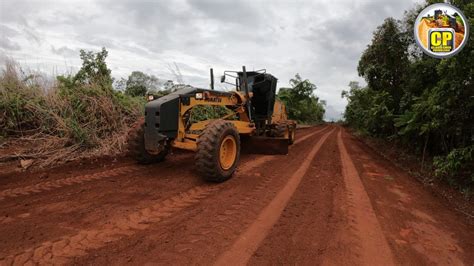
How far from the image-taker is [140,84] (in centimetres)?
1099

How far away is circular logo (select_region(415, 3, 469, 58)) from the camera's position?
6.05 meters

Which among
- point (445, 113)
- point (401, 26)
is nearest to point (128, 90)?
point (445, 113)

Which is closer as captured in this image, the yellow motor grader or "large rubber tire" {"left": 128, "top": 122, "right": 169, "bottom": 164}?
the yellow motor grader

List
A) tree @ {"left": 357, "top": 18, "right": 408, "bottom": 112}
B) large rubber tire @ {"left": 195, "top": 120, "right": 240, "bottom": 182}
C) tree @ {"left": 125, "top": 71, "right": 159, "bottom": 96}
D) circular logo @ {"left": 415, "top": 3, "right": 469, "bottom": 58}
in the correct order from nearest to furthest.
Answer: large rubber tire @ {"left": 195, "top": 120, "right": 240, "bottom": 182}
circular logo @ {"left": 415, "top": 3, "right": 469, "bottom": 58}
tree @ {"left": 125, "top": 71, "right": 159, "bottom": 96}
tree @ {"left": 357, "top": 18, "right": 408, "bottom": 112}

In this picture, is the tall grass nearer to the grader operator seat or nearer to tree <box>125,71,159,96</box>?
tree <box>125,71,159,96</box>

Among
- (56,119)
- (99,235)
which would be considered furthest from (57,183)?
(56,119)

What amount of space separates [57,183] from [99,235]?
230cm

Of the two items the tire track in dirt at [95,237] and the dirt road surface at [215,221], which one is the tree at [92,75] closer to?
the dirt road surface at [215,221]

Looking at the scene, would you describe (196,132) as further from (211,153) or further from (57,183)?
(57,183)

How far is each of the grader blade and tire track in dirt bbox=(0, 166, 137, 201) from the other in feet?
11.5

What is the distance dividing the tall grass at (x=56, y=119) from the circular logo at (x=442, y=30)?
7301 millimetres

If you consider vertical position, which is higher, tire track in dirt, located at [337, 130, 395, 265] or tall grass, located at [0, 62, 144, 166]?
tall grass, located at [0, 62, 144, 166]

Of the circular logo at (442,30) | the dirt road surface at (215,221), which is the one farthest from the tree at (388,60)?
the dirt road surface at (215,221)

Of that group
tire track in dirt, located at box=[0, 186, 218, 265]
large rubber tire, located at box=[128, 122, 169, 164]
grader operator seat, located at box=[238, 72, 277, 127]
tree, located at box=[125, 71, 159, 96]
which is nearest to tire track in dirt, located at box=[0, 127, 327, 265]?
tire track in dirt, located at box=[0, 186, 218, 265]
